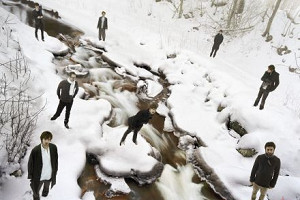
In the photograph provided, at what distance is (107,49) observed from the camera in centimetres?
1639

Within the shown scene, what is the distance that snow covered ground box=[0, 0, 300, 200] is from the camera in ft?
28.2

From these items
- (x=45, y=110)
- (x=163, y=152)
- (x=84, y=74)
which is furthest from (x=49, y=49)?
(x=163, y=152)

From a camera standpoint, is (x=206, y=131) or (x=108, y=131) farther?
(x=206, y=131)

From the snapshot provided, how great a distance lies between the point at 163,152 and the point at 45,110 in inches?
165

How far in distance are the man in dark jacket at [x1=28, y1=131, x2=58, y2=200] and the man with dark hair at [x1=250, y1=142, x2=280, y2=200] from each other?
4319 millimetres

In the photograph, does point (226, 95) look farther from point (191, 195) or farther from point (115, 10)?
point (115, 10)

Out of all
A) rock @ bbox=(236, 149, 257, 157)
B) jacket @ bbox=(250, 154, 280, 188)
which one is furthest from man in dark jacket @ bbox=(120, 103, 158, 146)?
rock @ bbox=(236, 149, 257, 157)

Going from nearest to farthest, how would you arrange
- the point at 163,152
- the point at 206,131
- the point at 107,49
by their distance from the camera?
the point at 163,152, the point at 206,131, the point at 107,49

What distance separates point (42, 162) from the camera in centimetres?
539

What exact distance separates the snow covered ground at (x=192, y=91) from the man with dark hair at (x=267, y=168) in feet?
6.67

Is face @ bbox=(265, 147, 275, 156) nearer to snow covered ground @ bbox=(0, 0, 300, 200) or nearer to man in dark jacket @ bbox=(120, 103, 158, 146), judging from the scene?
snow covered ground @ bbox=(0, 0, 300, 200)

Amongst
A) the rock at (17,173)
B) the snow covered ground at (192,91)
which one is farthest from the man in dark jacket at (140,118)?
the rock at (17,173)

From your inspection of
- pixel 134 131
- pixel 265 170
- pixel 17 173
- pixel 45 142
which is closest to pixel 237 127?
pixel 134 131

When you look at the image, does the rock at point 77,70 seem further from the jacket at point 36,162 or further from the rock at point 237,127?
the jacket at point 36,162
